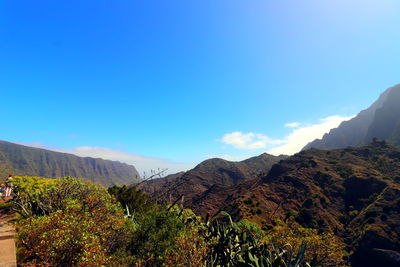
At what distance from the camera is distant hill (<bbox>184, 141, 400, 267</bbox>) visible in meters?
53.7

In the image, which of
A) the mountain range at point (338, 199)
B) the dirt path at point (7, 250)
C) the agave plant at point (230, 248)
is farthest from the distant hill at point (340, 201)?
the dirt path at point (7, 250)

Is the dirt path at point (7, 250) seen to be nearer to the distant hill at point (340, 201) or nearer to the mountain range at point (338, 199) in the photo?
the mountain range at point (338, 199)

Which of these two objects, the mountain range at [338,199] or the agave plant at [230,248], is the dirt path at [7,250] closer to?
the agave plant at [230,248]

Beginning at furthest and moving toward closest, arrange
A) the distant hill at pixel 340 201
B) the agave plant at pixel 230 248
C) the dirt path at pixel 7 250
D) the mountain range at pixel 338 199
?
the distant hill at pixel 340 201 → the mountain range at pixel 338 199 → the agave plant at pixel 230 248 → the dirt path at pixel 7 250

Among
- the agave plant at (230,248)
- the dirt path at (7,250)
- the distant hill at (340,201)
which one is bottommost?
the distant hill at (340,201)

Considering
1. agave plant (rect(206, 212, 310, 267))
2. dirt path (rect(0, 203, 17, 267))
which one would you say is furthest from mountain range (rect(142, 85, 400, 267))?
dirt path (rect(0, 203, 17, 267))

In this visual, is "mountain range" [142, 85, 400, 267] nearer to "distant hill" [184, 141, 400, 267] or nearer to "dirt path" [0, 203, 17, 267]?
"distant hill" [184, 141, 400, 267]

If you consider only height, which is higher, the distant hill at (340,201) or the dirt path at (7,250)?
the dirt path at (7,250)

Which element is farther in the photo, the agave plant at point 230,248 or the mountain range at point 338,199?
the mountain range at point 338,199

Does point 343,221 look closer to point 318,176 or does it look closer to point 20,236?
point 318,176

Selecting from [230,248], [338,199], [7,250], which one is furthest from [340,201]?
[7,250]

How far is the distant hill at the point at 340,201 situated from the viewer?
53719 millimetres

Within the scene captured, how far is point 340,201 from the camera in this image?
249ft

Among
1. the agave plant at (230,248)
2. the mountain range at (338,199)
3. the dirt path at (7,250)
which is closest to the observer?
the dirt path at (7,250)
